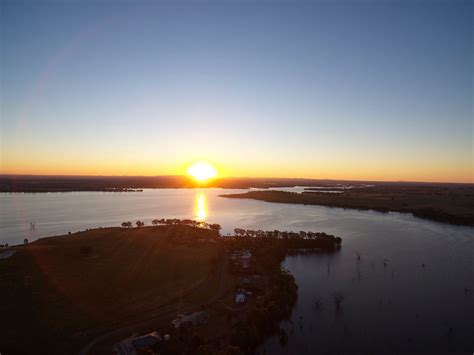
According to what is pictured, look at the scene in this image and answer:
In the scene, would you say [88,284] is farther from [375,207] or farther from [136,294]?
[375,207]

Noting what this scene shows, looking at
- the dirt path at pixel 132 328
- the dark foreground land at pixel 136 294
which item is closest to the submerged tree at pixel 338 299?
the dark foreground land at pixel 136 294

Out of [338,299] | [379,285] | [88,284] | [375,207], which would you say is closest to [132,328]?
[88,284]

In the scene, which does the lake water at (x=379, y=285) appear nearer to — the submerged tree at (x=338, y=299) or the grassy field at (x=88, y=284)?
the submerged tree at (x=338, y=299)

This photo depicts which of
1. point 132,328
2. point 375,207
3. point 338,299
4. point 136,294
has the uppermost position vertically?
point 375,207

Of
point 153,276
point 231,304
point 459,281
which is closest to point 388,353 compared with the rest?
point 231,304

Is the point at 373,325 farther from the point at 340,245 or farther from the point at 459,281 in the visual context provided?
the point at 340,245

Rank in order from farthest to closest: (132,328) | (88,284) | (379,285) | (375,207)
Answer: (375,207) → (379,285) → (88,284) → (132,328)

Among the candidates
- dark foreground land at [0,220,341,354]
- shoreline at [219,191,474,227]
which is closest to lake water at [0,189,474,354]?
dark foreground land at [0,220,341,354]
